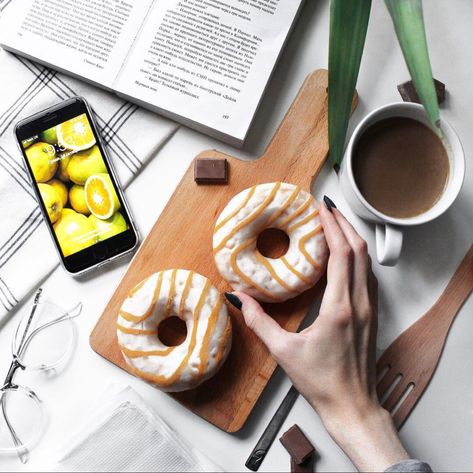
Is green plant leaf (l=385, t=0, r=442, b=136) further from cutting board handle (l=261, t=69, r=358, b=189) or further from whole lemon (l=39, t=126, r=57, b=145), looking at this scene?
whole lemon (l=39, t=126, r=57, b=145)

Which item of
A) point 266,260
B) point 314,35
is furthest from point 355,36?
point 266,260

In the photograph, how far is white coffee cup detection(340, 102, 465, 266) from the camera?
748 mm

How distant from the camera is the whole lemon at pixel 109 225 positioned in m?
0.86

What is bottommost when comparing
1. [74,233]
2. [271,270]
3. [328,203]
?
[74,233]

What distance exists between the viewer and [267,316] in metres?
0.79

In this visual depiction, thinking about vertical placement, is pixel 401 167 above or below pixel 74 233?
above

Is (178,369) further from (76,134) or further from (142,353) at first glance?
(76,134)

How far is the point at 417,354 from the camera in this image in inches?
33.8

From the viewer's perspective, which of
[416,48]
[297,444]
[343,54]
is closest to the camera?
[416,48]

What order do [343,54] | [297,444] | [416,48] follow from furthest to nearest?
[297,444] → [343,54] → [416,48]

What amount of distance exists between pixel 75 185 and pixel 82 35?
0.23 meters

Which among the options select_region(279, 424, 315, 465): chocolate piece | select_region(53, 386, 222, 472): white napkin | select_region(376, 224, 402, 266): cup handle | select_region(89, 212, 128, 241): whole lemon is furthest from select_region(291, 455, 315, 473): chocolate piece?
select_region(89, 212, 128, 241): whole lemon

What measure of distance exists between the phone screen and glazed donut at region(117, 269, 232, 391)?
126 millimetres

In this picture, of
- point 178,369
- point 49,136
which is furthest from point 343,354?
point 49,136
